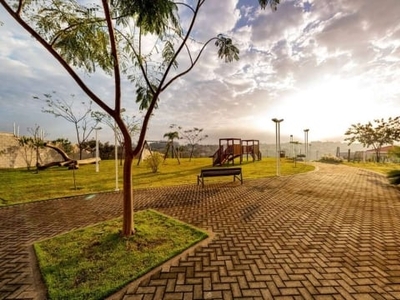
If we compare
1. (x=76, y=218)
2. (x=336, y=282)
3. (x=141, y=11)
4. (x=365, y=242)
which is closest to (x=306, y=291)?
(x=336, y=282)

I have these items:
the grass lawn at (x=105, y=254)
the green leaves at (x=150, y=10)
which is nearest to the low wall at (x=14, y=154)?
the grass lawn at (x=105, y=254)

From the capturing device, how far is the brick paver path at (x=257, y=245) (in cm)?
317

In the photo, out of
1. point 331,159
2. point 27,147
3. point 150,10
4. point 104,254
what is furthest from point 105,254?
point 331,159

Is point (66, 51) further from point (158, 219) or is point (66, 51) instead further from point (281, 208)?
point (281, 208)

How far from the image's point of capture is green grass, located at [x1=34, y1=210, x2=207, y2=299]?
3249 millimetres

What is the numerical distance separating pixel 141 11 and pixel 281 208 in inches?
261

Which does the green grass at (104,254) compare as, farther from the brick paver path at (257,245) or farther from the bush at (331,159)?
the bush at (331,159)

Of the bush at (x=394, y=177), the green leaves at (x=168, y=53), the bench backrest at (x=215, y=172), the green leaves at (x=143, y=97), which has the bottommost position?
the bush at (x=394, y=177)

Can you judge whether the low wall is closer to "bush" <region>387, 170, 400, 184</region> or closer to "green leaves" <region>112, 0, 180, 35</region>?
"green leaves" <region>112, 0, 180, 35</region>

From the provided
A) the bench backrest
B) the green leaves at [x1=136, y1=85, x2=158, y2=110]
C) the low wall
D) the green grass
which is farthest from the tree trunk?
the low wall

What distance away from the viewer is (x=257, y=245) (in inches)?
180

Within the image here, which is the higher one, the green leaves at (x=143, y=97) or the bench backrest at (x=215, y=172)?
the green leaves at (x=143, y=97)

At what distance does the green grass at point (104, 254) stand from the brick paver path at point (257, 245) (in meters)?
0.22

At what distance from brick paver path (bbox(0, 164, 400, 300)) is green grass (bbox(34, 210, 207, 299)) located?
217mm
